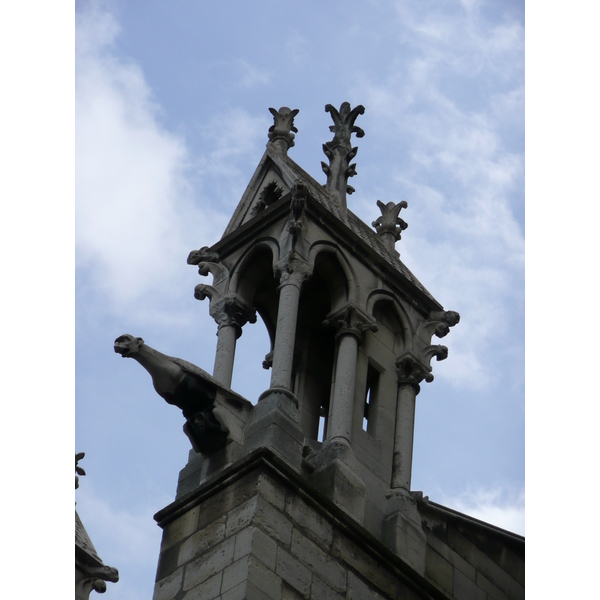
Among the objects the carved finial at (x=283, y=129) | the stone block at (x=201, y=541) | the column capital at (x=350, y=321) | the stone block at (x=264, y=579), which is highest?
the carved finial at (x=283, y=129)

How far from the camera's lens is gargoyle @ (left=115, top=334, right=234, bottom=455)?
13.3 metres

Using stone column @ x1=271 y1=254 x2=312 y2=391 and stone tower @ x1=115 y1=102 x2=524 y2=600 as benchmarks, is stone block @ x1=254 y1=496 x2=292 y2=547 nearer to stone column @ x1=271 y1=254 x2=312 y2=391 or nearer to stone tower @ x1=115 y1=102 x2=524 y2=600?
stone tower @ x1=115 y1=102 x2=524 y2=600

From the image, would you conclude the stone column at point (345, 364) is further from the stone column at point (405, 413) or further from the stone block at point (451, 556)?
the stone block at point (451, 556)

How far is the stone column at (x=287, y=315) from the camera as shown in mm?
13852

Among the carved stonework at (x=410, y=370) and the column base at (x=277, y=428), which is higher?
the carved stonework at (x=410, y=370)

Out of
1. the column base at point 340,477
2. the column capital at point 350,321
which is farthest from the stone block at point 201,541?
the column capital at point 350,321

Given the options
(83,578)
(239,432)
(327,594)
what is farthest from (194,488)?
(83,578)

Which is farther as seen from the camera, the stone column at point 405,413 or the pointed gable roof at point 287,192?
the pointed gable roof at point 287,192

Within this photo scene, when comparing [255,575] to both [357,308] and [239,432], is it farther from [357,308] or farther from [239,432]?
[357,308]

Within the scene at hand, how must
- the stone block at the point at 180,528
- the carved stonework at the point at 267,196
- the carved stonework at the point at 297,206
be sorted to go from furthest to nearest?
the carved stonework at the point at 267,196, the carved stonework at the point at 297,206, the stone block at the point at 180,528

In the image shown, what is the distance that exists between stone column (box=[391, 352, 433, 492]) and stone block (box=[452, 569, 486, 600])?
1.17 m

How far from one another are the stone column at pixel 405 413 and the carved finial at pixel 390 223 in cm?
191

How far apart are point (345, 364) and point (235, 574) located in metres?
3.44
